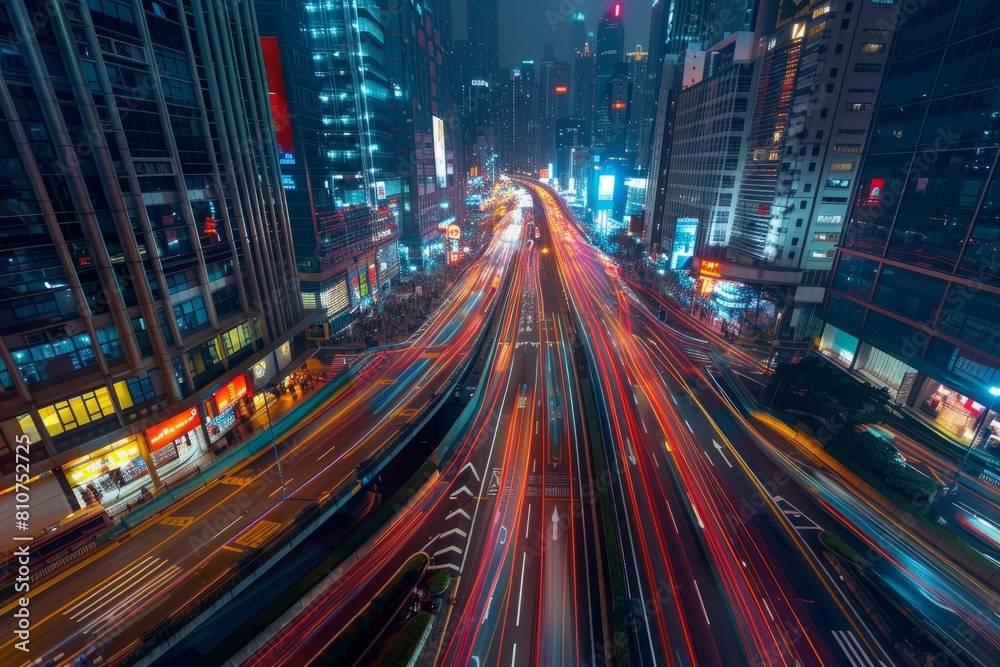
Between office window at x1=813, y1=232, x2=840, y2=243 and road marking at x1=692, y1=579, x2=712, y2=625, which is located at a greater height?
office window at x1=813, y1=232, x2=840, y2=243

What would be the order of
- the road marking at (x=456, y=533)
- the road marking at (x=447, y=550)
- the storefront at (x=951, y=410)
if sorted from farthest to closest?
the storefront at (x=951, y=410)
the road marking at (x=456, y=533)
the road marking at (x=447, y=550)

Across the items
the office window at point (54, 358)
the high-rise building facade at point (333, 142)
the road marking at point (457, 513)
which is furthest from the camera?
the high-rise building facade at point (333, 142)

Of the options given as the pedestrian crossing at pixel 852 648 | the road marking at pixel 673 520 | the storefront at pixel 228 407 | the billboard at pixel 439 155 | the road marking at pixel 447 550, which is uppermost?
the billboard at pixel 439 155

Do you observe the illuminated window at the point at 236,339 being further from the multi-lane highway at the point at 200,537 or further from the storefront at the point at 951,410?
the storefront at the point at 951,410

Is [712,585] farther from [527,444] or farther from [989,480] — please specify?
[989,480]

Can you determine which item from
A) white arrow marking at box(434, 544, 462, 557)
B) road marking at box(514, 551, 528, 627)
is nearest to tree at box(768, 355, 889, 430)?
road marking at box(514, 551, 528, 627)

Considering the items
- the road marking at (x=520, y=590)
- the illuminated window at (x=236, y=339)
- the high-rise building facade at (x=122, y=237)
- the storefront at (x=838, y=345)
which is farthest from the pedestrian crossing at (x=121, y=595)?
the storefront at (x=838, y=345)

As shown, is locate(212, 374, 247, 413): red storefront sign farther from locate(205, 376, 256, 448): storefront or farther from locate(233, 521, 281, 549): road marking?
locate(233, 521, 281, 549): road marking
